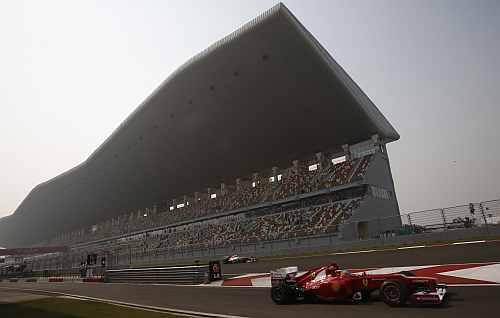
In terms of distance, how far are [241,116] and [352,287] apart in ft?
109

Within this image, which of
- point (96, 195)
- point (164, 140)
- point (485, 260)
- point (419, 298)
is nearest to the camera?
point (419, 298)

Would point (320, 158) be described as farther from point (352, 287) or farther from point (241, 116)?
point (352, 287)

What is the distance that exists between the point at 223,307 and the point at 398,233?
59.7ft

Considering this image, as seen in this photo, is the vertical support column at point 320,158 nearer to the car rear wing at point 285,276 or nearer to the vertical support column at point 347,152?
the vertical support column at point 347,152

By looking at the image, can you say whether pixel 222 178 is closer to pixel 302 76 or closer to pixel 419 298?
pixel 302 76

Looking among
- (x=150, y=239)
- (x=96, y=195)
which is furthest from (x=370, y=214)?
(x=96, y=195)

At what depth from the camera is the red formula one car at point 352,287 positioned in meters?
6.57

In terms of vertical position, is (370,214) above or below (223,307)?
above

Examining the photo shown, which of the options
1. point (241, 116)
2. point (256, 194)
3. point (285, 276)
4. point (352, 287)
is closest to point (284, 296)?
point (285, 276)

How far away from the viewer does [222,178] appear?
53.8m

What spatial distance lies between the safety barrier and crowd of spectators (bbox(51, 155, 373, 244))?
15.0 metres

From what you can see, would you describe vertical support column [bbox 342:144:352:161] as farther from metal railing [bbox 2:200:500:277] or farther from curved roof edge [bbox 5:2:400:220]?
metal railing [bbox 2:200:500:277]

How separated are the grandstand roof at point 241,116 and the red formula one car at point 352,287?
23654mm

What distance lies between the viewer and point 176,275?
18281mm
